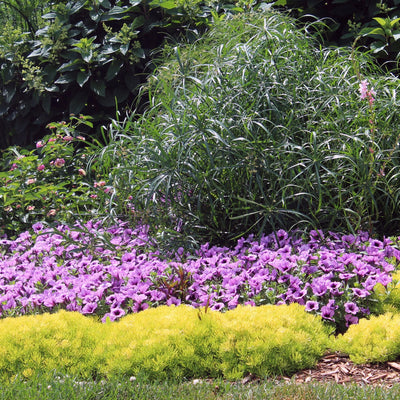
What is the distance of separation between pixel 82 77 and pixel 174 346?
472cm

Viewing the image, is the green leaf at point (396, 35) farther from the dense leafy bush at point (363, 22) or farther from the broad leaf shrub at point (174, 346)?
the broad leaf shrub at point (174, 346)

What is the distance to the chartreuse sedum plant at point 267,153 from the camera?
13.7ft

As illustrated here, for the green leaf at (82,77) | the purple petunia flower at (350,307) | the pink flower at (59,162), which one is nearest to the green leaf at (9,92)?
the green leaf at (82,77)

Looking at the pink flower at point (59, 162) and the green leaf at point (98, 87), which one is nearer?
the pink flower at point (59, 162)

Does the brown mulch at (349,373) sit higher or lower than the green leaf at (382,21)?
lower

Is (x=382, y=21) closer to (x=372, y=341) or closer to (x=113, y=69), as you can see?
(x=113, y=69)

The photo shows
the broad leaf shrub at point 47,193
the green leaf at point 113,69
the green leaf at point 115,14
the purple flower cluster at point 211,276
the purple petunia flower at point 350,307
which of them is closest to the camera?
the purple petunia flower at point 350,307

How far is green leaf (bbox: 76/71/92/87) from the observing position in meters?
6.72

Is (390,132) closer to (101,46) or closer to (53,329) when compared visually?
(53,329)

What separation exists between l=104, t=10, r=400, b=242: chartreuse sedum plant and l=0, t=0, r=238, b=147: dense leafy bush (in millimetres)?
2070

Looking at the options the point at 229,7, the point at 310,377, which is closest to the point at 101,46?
the point at 229,7

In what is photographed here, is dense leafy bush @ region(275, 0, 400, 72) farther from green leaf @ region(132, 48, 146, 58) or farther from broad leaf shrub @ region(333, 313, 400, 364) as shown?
broad leaf shrub @ region(333, 313, 400, 364)

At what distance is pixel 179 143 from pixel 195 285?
4.07 ft

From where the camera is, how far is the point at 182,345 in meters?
2.80
